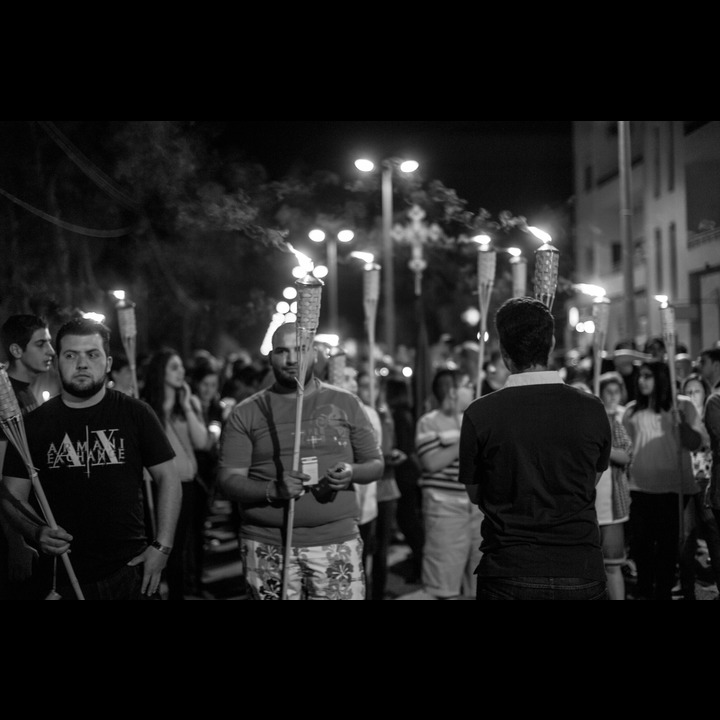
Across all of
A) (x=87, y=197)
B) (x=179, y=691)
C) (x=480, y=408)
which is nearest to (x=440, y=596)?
(x=179, y=691)

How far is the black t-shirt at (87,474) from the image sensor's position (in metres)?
4.10

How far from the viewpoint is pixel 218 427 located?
8.49 m

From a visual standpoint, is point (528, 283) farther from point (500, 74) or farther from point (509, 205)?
point (500, 74)

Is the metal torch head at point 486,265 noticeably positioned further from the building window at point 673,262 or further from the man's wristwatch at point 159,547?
the man's wristwatch at point 159,547

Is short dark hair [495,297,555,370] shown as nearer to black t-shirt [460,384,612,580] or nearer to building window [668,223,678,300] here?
black t-shirt [460,384,612,580]

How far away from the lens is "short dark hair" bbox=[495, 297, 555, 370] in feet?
11.7

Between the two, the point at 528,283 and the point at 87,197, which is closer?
the point at 87,197

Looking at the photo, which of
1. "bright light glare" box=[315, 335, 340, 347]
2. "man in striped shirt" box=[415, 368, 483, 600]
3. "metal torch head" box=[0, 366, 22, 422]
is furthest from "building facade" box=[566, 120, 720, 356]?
"metal torch head" box=[0, 366, 22, 422]

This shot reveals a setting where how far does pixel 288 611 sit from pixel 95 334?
165cm

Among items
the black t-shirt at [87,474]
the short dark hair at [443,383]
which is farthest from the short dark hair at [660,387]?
the black t-shirt at [87,474]

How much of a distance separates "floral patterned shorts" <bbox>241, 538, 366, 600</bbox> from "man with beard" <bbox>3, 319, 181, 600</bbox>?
23.9 inches

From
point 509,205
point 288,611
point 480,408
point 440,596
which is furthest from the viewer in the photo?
point 509,205

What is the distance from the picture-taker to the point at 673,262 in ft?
25.0

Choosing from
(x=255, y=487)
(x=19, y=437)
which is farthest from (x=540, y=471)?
(x=19, y=437)
